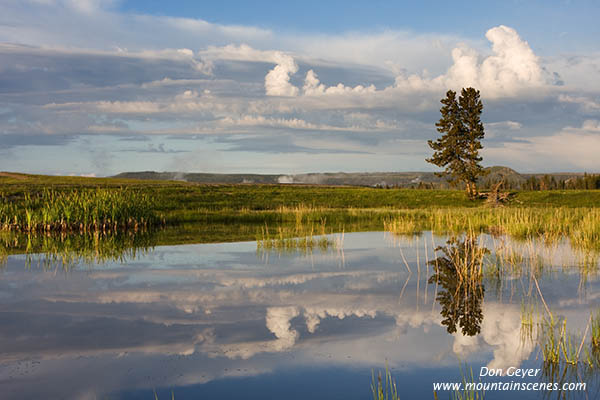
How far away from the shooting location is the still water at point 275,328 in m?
5.93

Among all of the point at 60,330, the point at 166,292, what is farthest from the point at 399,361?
the point at 166,292

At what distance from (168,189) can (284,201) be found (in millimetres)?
9817

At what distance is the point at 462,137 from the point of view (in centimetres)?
5100

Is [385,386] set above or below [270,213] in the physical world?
below

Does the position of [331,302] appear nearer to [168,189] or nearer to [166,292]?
[166,292]

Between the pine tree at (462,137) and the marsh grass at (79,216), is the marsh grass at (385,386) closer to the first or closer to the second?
the marsh grass at (79,216)

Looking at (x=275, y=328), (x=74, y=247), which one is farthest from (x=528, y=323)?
(x=74, y=247)

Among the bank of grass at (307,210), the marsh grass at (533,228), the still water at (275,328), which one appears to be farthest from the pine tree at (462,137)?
the still water at (275,328)

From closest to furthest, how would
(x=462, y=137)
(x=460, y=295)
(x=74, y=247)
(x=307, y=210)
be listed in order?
(x=460, y=295) < (x=74, y=247) < (x=307, y=210) < (x=462, y=137)

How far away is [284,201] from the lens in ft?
153

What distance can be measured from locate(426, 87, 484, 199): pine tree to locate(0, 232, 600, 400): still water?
3855cm

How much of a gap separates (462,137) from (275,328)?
46183mm

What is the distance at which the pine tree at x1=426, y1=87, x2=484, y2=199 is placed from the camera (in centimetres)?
5081

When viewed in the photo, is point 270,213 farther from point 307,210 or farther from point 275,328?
point 275,328
